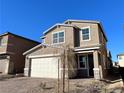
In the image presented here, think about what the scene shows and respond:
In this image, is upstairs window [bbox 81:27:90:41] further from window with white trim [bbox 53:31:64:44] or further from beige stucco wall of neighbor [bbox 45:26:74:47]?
window with white trim [bbox 53:31:64:44]

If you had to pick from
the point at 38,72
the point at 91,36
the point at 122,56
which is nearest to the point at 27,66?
the point at 38,72

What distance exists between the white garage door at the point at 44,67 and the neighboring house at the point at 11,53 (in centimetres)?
610

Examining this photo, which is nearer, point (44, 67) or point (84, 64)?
point (84, 64)

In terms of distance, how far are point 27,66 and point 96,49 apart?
10.5 meters

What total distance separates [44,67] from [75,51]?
485 centimetres

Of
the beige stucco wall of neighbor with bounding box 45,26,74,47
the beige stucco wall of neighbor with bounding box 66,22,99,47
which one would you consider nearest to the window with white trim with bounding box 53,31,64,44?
the beige stucco wall of neighbor with bounding box 45,26,74,47

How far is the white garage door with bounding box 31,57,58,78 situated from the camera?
18.1 metres

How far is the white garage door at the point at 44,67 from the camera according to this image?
18.1 metres

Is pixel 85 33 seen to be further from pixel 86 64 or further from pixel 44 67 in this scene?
pixel 44 67

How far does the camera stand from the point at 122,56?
21.8 m

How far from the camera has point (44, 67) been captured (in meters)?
19.1

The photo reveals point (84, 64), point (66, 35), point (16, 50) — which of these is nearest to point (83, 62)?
point (84, 64)

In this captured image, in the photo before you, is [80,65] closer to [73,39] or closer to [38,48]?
[73,39]

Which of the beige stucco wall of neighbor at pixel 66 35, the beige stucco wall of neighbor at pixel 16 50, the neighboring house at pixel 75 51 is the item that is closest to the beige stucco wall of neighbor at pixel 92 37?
the neighboring house at pixel 75 51
